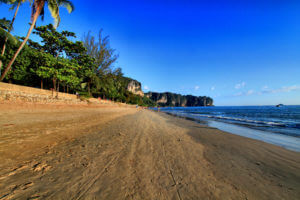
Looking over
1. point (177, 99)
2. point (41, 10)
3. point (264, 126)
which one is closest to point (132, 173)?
point (264, 126)

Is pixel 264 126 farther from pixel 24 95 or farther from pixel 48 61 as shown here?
pixel 48 61

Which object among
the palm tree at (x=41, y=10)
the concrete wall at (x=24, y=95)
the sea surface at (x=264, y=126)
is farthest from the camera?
the palm tree at (x=41, y=10)

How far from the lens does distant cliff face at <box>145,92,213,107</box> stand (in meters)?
184

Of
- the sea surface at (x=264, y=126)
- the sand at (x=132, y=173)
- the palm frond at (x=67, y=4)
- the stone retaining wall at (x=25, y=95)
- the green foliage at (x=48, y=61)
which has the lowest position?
the sea surface at (x=264, y=126)

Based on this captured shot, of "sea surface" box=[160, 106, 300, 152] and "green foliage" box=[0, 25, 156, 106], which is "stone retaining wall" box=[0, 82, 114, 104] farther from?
"sea surface" box=[160, 106, 300, 152]

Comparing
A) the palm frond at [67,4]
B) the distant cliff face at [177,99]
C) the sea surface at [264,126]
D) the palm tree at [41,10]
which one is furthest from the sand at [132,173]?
the distant cliff face at [177,99]

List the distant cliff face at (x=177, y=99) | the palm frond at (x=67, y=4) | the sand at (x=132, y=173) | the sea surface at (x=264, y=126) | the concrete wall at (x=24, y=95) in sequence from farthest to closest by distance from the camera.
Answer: the distant cliff face at (x=177, y=99), the palm frond at (x=67, y=4), the concrete wall at (x=24, y=95), the sea surface at (x=264, y=126), the sand at (x=132, y=173)

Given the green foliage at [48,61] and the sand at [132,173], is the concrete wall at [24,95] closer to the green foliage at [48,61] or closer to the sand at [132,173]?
the green foliage at [48,61]

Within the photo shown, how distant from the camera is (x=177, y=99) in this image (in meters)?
188

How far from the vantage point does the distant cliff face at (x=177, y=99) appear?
184 metres

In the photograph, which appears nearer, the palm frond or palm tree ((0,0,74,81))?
palm tree ((0,0,74,81))

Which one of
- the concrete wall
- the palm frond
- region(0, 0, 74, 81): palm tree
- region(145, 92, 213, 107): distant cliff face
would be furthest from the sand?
region(145, 92, 213, 107): distant cliff face

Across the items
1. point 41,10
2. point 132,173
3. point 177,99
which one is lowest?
point 132,173

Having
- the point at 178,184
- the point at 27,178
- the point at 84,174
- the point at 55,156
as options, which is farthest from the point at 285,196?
the point at 55,156
